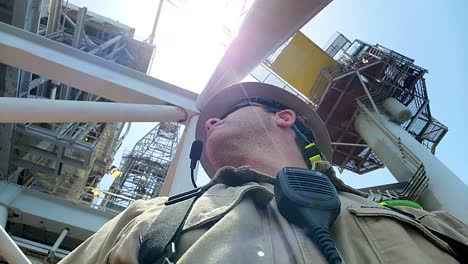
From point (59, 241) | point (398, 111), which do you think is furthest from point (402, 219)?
point (398, 111)

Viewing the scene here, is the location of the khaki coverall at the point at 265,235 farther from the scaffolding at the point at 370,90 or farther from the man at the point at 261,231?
the scaffolding at the point at 370,90

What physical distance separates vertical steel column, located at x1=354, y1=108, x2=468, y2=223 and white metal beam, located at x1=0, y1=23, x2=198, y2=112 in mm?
6754

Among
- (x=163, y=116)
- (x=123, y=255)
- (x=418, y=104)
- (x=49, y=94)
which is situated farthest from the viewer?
(x=418, y=104)

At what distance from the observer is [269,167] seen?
6.68ft

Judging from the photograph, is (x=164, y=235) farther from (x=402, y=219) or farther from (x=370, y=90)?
(x=370, y=90)

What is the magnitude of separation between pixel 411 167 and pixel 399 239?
10.5 meters

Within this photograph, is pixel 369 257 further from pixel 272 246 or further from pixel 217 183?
pixel 217 183

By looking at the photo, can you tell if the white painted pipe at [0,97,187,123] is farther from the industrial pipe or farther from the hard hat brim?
the hard hat brim

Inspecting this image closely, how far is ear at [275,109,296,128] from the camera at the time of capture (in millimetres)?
2354

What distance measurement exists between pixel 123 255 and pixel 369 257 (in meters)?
0.84

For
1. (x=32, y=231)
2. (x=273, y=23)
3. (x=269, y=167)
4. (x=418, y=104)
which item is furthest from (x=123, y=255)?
(x=418, y=104)

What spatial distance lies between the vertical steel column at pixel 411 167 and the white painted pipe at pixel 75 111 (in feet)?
22.5

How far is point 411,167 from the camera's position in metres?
10.7

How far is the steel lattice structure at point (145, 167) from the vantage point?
23.4m
